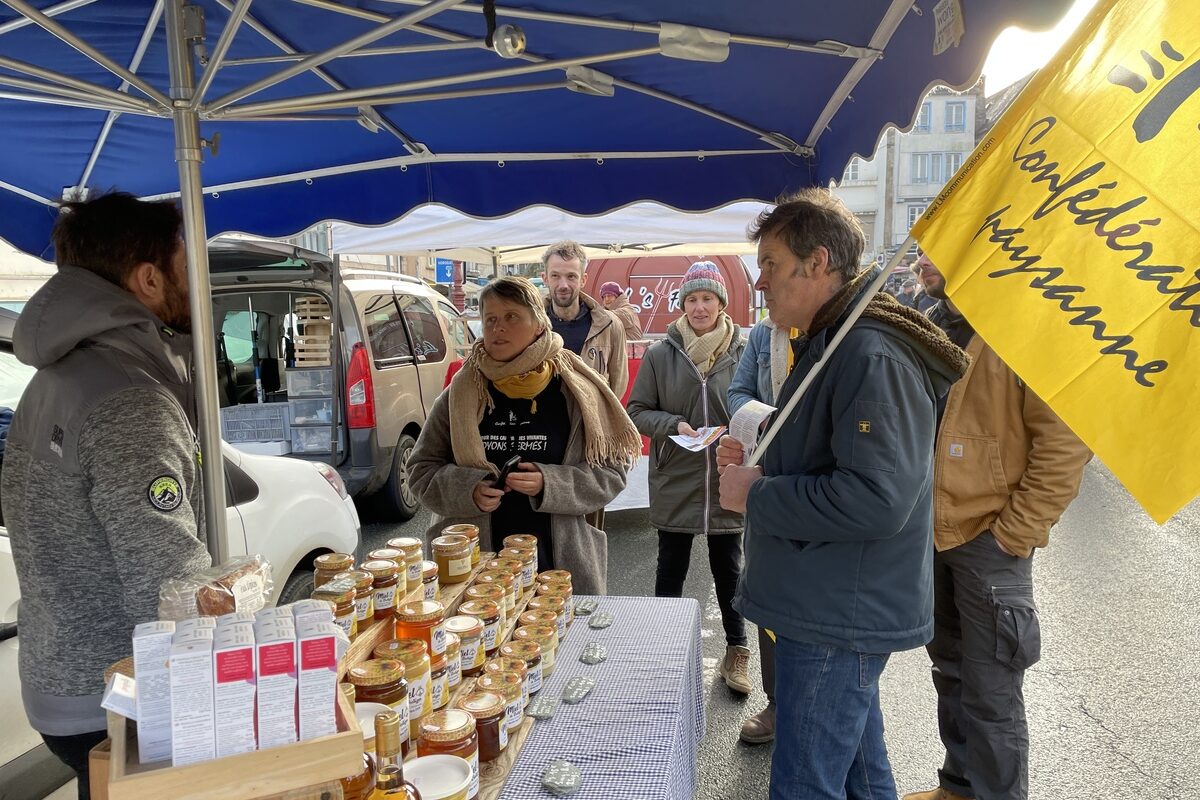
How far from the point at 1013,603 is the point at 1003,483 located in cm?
41

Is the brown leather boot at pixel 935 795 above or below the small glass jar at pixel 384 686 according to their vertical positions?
below

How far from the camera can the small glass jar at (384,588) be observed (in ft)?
6.03

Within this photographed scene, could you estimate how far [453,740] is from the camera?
1510 mm

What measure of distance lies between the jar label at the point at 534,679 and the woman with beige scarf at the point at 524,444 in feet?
2.77

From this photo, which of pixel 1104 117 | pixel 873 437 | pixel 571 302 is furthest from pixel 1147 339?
pixel 571 302

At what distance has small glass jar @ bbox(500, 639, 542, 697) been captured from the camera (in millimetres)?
1965

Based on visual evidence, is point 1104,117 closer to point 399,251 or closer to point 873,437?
point 873,437

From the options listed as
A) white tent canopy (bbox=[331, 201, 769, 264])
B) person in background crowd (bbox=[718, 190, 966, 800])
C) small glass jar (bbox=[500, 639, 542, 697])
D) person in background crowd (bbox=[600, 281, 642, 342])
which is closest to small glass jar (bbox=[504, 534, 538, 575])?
small glass jar (bbox=[500, 639, 542, 697])

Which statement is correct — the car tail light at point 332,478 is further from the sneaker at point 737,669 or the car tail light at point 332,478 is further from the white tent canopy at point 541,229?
the sneaker at point 737,669

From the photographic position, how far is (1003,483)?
2562 millimetres

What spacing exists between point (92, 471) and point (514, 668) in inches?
41.0

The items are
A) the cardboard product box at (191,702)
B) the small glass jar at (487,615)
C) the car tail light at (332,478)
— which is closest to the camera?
the cardboard product box at (191,702)

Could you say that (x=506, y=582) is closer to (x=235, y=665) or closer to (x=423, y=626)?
(x=423, y=626)

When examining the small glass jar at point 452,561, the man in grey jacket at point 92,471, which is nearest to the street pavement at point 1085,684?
the small glass jar at point 452,561
